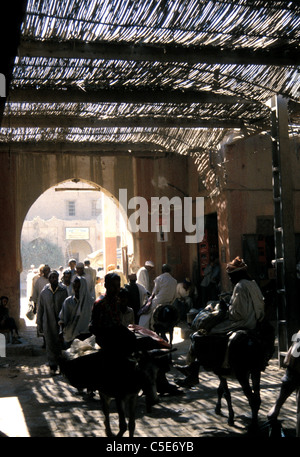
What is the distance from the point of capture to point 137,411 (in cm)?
709

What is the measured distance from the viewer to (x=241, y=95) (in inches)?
390

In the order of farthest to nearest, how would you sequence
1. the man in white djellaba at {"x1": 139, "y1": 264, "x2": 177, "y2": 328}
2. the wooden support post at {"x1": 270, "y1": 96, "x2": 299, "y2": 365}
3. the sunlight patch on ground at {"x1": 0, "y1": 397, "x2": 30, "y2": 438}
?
1. the man in white djellaba at {"x1": 139, "y1": 264, "x2": 177, "y2": 328}
2. the wooden support post at {"x1": 270, "y1": 96, "x2": 299, "y2": 365}
3. the sunlight patch on ground at {"x1": 0, "y1": 397, "x2": 30, "y2": 438}

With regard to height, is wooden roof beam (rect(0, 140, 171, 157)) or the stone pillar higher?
wooden roof beam (rect(0, 140, 171, 157))

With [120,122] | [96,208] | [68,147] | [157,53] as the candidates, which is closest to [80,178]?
→ [68,147]

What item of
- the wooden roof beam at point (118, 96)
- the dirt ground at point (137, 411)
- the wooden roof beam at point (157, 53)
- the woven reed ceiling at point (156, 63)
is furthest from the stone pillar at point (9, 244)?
the wooden roof beam at point (157, 53)

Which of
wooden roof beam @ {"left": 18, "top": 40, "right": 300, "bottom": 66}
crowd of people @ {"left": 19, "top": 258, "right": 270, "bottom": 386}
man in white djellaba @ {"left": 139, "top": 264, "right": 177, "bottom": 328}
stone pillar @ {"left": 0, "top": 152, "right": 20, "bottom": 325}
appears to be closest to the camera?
crowd of people @ {"left": 19, "top": 258, "right": 270, "bottom": 386}

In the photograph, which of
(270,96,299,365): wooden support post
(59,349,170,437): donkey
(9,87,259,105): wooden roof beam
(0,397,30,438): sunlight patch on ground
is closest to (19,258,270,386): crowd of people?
(59,349,170,437): donkey

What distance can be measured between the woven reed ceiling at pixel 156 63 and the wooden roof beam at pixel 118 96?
0.02 metres

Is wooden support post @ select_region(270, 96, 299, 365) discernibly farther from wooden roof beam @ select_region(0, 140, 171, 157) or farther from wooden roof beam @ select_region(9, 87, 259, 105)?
wooden roof beam @ select_region(0, 140, 171, 157)

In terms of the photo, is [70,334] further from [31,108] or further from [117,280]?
[31,108]

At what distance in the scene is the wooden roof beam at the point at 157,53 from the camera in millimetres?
7469

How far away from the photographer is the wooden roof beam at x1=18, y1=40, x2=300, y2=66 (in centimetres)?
747

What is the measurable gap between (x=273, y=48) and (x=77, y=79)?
2891 millimetres

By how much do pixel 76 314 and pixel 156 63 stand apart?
3.87 metres
